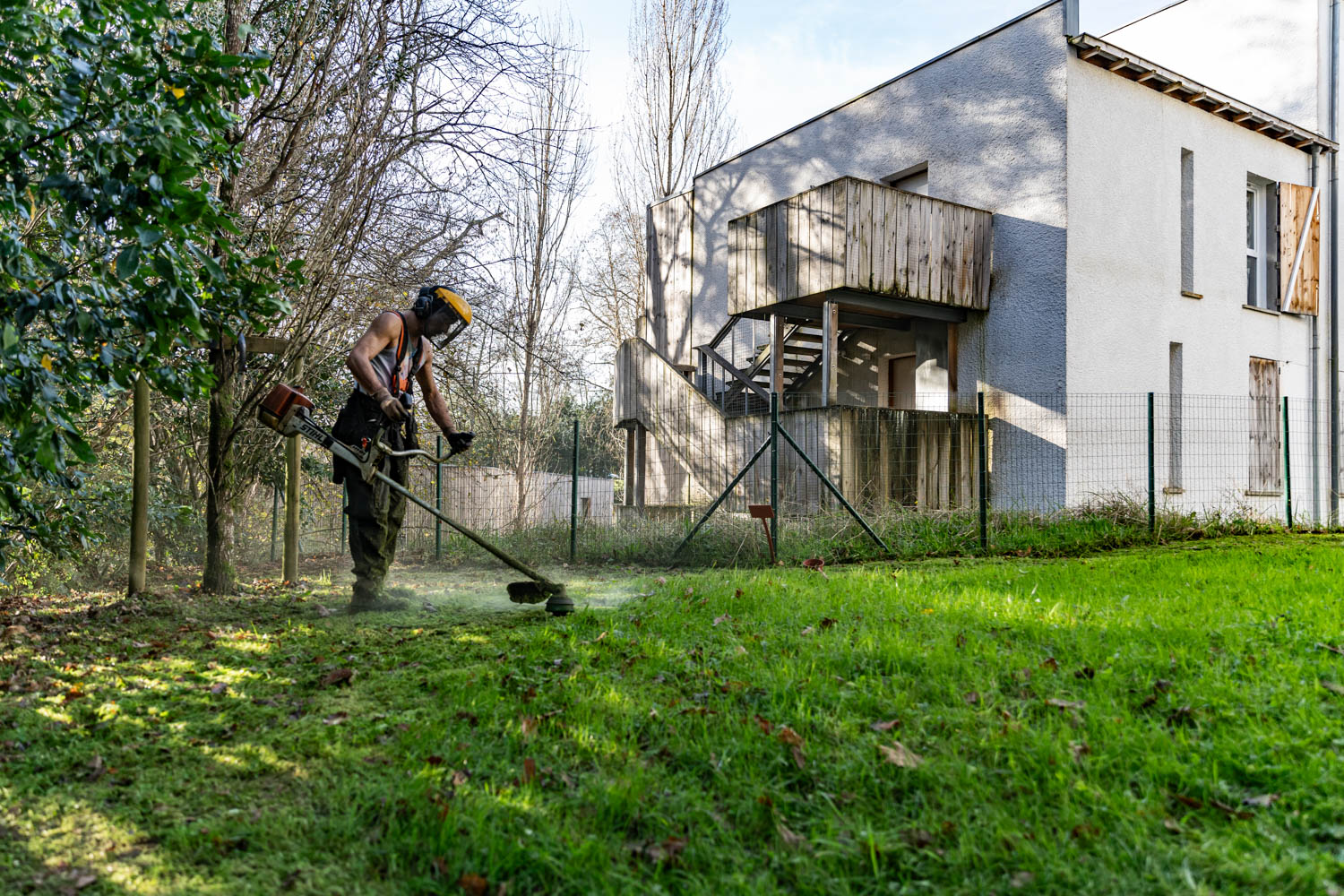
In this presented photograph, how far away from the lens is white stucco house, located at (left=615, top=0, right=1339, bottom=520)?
12.1 metres

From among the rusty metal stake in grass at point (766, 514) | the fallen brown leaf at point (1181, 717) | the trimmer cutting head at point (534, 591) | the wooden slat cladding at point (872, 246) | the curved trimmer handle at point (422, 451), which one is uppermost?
the wooden slat cladding at point (872, 246)

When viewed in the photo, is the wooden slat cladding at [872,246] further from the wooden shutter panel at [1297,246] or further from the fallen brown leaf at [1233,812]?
the fallen brown leaf at [1233,812]

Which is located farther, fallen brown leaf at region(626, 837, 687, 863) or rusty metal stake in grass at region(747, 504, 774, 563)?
rusty metal stake in grass at region(747, 504, 774, 563)

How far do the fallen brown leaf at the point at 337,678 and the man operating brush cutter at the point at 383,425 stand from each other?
5.61ft

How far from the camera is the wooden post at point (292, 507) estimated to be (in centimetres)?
752

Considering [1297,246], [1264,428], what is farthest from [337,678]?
[1297,246]

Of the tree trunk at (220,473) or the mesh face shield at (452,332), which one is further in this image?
the tree trunk at (220,473)

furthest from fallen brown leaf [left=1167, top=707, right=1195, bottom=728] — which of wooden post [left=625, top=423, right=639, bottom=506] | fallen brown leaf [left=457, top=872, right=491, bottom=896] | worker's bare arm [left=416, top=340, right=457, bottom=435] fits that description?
wooden post [left=625, top=423, right=639, bottom=506]

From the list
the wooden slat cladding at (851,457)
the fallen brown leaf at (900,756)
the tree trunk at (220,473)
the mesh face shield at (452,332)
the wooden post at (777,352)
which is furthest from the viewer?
the wooden post at (777,352)

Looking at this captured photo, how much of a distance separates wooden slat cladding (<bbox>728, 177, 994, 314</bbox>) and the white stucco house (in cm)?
3

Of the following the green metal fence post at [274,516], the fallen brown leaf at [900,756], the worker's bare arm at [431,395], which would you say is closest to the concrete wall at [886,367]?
the green metal fence post at [274,516]

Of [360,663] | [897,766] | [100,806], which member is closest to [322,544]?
[360,663]

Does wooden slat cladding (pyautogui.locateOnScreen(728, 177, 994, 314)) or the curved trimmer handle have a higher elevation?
wooden slat cladding (pyautogui.locateOnScreen(728, 177, 994, 314))

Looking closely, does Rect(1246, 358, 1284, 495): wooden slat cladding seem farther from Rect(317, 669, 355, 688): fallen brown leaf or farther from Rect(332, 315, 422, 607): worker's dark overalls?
Rect(317, 669, 355, 688): fallen brown leaf
